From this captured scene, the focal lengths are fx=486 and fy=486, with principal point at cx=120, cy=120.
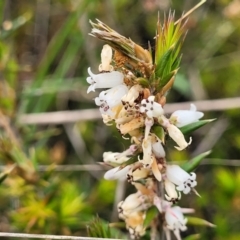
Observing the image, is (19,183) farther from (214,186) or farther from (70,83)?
(214,186)

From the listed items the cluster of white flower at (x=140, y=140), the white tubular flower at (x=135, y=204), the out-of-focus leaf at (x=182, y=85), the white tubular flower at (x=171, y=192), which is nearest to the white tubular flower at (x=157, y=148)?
the cluster of white flower at (x=140, y=140)

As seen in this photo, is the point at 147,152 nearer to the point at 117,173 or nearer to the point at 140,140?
the point at 140,140

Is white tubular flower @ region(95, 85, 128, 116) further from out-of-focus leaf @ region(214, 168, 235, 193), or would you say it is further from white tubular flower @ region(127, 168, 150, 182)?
out-of-focus leaf @ region(214, 168, 235, 193)

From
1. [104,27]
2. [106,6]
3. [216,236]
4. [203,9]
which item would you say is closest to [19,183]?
[216,236]

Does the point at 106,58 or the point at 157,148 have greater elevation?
the point at 106,58

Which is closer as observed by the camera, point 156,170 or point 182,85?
point 156,170

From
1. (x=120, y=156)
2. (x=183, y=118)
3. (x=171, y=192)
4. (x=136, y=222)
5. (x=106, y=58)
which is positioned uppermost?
(x=106, y=58)

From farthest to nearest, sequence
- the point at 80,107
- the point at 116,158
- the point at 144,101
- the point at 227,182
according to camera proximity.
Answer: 1. the point at 80,107
2. the point at 227,182
3. the point at 116,158
4. the point at 144,101

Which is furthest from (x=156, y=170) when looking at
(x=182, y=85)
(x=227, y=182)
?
(x=182, y=85)
